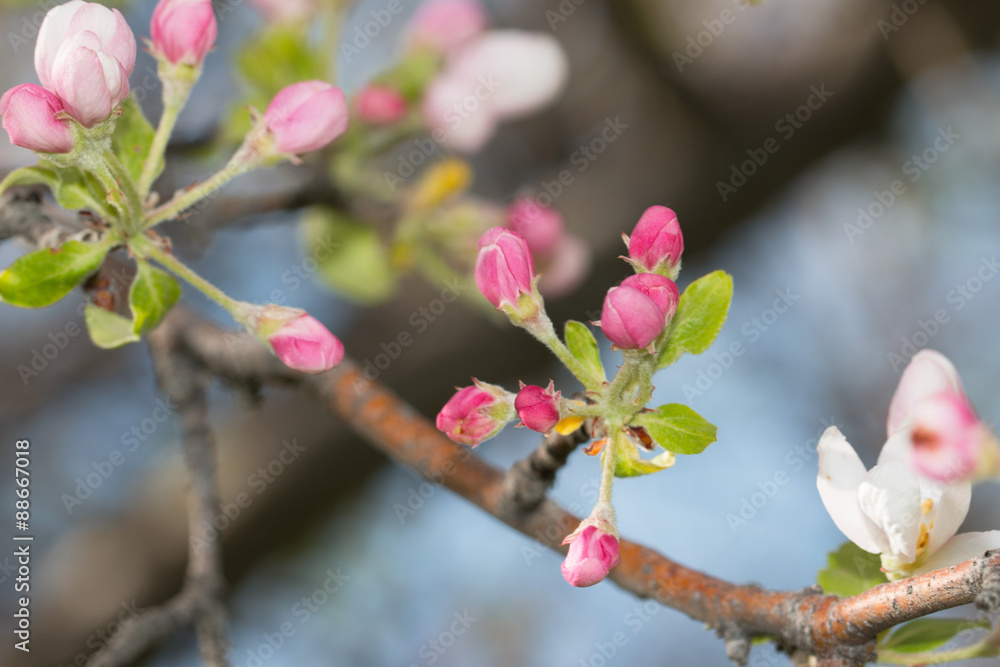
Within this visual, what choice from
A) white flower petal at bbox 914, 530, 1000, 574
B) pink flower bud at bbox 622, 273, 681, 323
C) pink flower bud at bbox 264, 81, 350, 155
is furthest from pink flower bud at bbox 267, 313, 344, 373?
white flower petal at bbox 914, 530, 1000, 574

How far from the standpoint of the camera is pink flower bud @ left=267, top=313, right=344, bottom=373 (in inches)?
28.5

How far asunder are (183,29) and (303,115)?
146 mm

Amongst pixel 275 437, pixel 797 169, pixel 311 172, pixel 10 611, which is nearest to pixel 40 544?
pixel 10 611

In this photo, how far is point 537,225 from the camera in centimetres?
135

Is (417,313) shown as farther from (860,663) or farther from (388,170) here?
(860,663)

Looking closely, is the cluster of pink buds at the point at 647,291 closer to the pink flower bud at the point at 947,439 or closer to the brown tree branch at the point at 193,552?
the pink flower bud at the point at 947,439

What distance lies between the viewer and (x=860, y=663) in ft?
2.29

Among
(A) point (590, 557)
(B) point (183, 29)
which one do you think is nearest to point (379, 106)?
(B) point (183, 29)

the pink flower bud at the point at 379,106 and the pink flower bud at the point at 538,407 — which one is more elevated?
the pink flower bud at the point at 538,407

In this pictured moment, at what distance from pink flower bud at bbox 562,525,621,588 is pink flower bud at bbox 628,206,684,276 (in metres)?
0.22

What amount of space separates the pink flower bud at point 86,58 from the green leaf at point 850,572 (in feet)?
2.49

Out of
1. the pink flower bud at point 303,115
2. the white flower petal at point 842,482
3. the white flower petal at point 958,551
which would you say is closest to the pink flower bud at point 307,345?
the pink flower bud at point 303,115

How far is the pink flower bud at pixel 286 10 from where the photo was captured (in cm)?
131

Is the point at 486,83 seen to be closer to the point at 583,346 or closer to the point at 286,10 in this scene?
the point at 286,10
